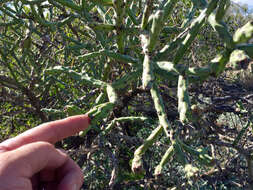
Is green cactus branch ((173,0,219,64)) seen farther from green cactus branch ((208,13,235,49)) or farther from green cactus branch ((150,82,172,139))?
green cactus branch ((150,82,172,139))

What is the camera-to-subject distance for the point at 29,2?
137 cm

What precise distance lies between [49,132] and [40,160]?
177 millimetres

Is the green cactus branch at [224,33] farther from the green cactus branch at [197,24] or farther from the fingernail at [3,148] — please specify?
the fingernail at [3,148]

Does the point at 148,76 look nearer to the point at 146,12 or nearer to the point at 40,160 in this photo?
the point at 146,12

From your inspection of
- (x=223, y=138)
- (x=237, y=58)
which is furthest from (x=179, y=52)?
(x=223, y=138)

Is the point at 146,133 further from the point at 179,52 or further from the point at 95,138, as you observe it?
the point at 179,52

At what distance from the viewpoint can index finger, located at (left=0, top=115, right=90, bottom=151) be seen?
1029 mm

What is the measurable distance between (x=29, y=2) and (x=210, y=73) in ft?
3.63

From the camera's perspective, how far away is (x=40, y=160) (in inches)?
38.5

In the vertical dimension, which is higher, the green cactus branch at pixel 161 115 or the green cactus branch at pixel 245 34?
the green cactus branch at pixel 245 34

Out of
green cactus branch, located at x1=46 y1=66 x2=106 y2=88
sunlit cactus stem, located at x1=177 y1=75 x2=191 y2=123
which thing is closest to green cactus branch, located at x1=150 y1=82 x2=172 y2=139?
sunlit cactus stem, located at x1=177 y1=75 x2=191 y2=123

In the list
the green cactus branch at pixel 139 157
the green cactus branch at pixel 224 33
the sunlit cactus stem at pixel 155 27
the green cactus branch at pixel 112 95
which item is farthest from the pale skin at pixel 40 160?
the green cactus branch at pixel 224 33

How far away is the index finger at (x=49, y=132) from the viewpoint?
1029 mm

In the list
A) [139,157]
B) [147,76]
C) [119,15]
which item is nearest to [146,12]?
[119,15]
